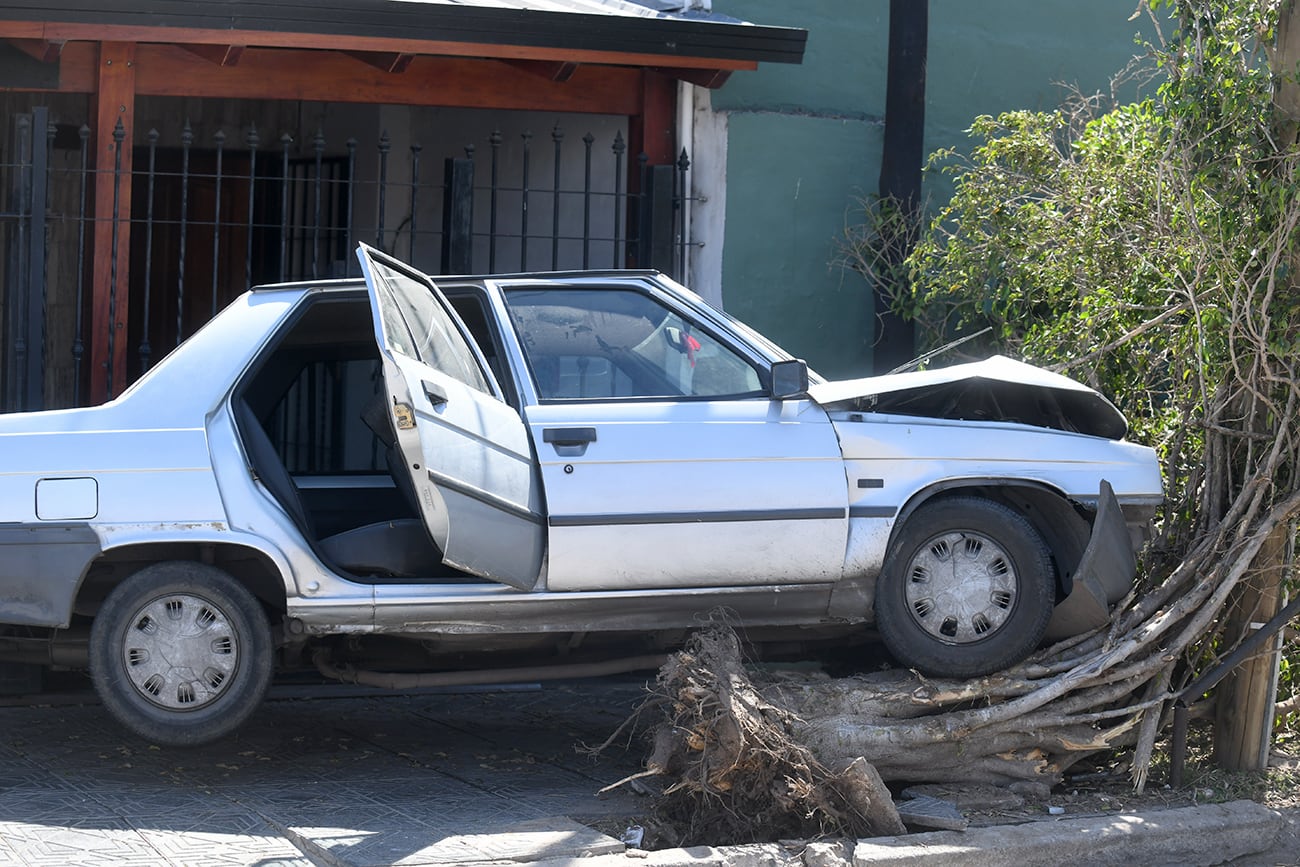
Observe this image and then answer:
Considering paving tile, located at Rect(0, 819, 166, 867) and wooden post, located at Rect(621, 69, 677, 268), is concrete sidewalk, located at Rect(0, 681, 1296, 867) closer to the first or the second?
paving tile, located at Rect(0, 819, 166, 867)

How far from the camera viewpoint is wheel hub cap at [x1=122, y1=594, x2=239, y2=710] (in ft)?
18.7

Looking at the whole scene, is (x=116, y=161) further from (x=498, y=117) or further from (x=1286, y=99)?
(x=1286, y=99)

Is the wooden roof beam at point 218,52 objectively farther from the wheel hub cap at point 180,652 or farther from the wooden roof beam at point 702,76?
the wheel hub cap at point 180,652

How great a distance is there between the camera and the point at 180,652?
573 cm

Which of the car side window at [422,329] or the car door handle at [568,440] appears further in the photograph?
the car door handle at [568,440]

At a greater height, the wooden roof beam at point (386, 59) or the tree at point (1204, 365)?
the wooden roof beam at point (386, 59)

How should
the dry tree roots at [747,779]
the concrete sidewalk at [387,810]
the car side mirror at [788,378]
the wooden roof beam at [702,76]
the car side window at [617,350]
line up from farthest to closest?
the wooden roof beam at [702,76] < the car side window at [617,350] < the car side mirror at [788,378] < the dry tree roots at [747,779] < the concrete sidewalk at [387,810]

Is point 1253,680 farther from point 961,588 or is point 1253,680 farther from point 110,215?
point 110,215

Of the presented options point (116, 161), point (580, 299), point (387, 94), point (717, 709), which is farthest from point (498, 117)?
point (717, 709)

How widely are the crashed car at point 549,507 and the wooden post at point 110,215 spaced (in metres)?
2.29

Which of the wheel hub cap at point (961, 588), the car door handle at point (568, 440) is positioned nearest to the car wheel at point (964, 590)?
the wheel hub cap at point (961, 588)

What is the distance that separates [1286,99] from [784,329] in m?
4.16

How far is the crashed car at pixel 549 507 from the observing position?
18.5ft

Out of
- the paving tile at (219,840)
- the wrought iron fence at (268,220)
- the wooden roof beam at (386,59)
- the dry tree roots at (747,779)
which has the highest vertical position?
the wooden roof beam at (386,59)
